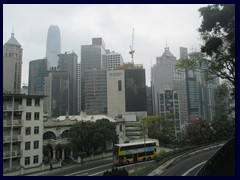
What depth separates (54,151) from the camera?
102ft

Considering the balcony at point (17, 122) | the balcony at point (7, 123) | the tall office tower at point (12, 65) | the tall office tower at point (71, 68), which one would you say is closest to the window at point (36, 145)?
the balcony at point (17, 122)

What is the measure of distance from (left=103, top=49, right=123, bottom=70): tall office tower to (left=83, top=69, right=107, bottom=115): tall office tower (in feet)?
118

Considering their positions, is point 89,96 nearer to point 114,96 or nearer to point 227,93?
point 114,96

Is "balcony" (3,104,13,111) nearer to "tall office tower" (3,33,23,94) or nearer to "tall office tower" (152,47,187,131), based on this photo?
"tall office tower" (3,33,23,94)

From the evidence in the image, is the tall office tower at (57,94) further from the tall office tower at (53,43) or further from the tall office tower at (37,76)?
the tall office tower at (53,43)

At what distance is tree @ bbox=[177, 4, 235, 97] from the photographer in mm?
14508

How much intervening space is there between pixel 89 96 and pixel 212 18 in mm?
83357

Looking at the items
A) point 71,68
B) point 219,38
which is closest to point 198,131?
point 219,38

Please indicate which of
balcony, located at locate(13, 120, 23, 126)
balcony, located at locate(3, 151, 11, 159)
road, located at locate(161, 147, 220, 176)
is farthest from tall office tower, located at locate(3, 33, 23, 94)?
road, located at locate(161, 147, 220, 176)

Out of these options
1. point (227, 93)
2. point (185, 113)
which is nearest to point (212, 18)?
point (227, 93)

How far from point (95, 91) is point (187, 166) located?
74335mm

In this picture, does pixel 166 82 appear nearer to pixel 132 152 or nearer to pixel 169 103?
pixel 169 103

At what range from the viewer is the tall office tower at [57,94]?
87.5m

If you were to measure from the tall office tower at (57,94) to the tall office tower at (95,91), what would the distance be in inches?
366
